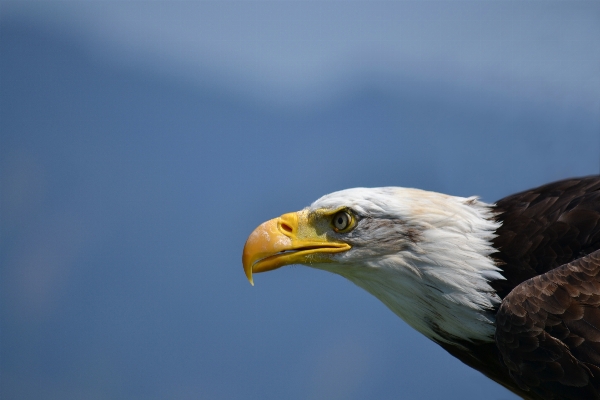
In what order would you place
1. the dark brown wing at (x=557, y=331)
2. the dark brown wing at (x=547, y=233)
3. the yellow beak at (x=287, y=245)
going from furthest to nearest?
the yellow beak at (x=287, y=245) → the dark brown wing at (x=547, y=233) → the dark brown wing at (x=557, y=331)

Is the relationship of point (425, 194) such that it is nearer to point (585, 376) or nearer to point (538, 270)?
point (538, 270)

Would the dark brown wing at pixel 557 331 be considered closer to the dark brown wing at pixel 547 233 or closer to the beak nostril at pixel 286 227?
the dark brown wing at pixel 547 233

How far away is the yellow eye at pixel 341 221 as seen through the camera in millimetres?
3277

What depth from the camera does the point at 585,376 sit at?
2.73 m

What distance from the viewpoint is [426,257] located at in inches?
125

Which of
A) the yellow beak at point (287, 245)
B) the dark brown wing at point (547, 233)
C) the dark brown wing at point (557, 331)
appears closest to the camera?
the dark brown wing at point (557, 331)

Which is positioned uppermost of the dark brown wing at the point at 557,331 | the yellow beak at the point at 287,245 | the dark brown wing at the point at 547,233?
the yellow beak at the point at 287,245

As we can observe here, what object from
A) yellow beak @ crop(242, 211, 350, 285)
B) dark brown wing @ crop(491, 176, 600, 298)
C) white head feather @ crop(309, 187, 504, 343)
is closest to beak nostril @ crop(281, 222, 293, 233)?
yellow beak @ crop(242, 211, 350, 285)

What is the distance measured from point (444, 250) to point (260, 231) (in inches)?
32.2

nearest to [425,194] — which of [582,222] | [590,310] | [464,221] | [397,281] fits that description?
[464,221]

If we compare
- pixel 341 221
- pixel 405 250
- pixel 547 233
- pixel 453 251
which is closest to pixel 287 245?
pixel 341 221

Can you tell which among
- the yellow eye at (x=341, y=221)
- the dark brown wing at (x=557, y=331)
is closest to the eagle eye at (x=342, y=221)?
the yellow eye at (x=341, y=221)

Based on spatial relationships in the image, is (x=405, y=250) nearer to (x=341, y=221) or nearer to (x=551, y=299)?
(x=341, y=221)

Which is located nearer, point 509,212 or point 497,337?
point 497,337
